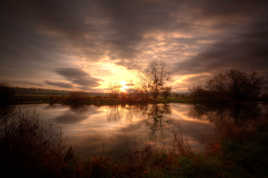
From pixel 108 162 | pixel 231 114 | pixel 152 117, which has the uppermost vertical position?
pixel 108 162

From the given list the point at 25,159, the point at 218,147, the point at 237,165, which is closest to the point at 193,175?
the point at 237,165

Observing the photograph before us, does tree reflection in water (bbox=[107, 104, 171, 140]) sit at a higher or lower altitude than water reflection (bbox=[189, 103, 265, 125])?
lower

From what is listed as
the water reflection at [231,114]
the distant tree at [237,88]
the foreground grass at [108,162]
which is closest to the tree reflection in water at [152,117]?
the foreground grass at [108,162]

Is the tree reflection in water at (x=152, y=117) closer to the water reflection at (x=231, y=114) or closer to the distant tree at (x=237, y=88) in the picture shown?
the water reflection at (x=231, y=114)

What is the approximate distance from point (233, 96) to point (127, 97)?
3762 cm

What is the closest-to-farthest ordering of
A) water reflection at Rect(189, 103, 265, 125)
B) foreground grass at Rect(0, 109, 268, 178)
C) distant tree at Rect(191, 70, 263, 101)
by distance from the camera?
foreground grass at Rect(0, 109, 268, 178)
water reflection at Rect(189, 103, 265, 125)
distant tree at Rect(191, 70, 263, 101)

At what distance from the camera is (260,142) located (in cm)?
556

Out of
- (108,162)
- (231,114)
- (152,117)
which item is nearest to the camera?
(108,162)

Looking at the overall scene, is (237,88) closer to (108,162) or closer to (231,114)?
(231,114)

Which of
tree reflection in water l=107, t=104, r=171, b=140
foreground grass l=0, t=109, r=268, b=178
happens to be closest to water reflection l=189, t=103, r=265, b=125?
tree reflection in water l=107, t=104, r=171, b=140

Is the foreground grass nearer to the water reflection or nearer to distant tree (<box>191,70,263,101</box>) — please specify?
the water reflection

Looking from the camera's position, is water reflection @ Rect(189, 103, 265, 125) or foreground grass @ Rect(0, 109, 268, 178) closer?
foreground grass @ Rect(0, 109, 268, 178)

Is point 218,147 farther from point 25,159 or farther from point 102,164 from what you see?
point 25,159

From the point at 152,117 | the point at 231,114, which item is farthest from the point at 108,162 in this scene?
the point at 231,114
